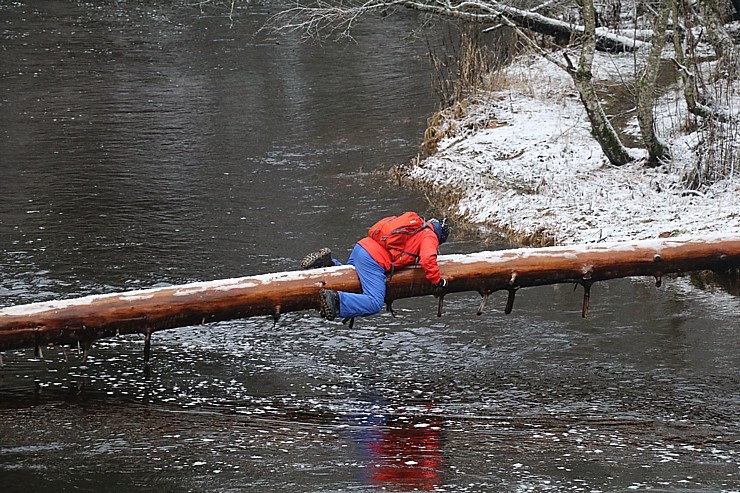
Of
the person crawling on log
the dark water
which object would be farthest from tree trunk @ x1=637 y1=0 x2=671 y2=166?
the person crawling on log

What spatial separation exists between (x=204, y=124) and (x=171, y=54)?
784 cm

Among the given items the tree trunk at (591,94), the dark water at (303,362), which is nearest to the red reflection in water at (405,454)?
the dark water at (303,362)

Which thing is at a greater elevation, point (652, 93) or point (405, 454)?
point (652, 93)

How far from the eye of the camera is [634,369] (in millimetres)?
8797

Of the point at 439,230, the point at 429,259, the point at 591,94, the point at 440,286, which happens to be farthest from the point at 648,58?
the point at 429,259

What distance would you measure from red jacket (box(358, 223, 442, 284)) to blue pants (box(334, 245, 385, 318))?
5cm

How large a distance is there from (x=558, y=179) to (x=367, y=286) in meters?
6.48

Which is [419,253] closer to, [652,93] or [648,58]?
[652,93]

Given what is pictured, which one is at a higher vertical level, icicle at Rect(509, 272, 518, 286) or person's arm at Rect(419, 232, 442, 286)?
person's arm at Rect(419, 232, 442, 286)

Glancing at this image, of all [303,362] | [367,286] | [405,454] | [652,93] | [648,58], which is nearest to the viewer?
[405,454]

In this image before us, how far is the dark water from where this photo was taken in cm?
669

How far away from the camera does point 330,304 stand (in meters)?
8.00

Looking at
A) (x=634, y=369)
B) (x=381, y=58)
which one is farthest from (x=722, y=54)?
(x=381, y=58)

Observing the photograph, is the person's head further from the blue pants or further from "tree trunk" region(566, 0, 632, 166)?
"tree trunk" region(566, 0, 632, 166)
